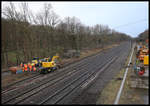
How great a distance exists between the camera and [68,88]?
11.2m

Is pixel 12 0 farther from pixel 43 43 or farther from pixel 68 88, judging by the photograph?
pixel 68 88

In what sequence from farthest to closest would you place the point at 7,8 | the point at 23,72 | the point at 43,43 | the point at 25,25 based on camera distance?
1. the point at 43,43
2. the point at 25,25
3. the point at 7,8
4. the point at 23,72

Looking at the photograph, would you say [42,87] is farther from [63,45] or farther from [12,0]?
[63,45]

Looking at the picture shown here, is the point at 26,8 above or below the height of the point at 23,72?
above

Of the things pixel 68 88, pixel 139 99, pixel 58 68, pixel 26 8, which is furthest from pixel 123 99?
pixel 26 8

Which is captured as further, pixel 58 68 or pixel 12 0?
A: pixel 12 0

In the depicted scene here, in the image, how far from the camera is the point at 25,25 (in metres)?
24.8

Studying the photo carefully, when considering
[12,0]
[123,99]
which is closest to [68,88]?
[123,99]

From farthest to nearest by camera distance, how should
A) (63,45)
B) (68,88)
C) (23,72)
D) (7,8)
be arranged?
(63,45)
(7,8)
(23,72)
(68,88)

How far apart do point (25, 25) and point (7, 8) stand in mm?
4339

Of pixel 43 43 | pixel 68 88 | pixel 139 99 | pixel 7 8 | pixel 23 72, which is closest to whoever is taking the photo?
pixel 139 99

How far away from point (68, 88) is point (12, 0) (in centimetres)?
2074

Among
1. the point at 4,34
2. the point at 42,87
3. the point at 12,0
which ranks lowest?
the point at 42,87

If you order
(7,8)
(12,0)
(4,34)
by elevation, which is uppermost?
(12,0)
